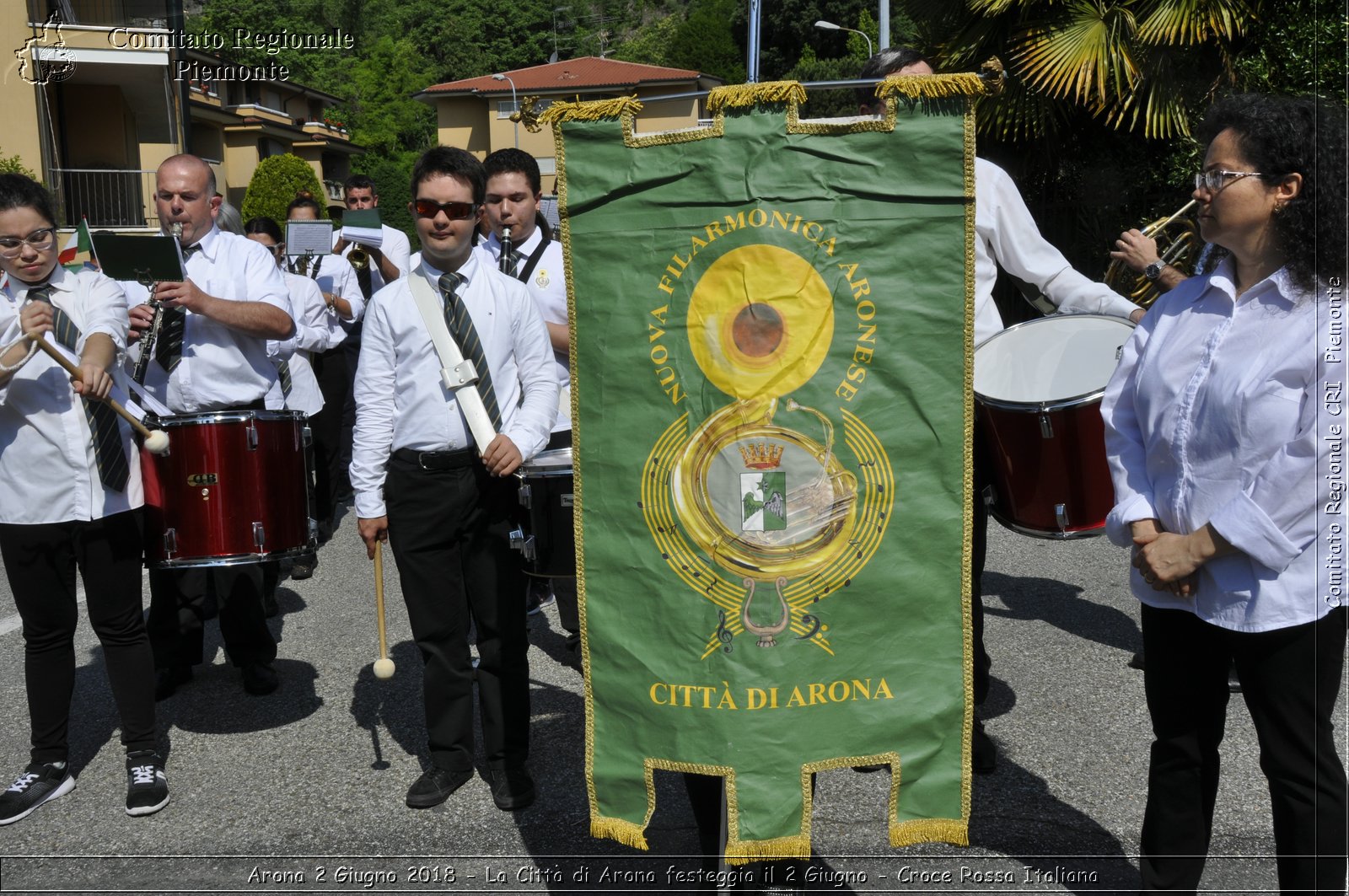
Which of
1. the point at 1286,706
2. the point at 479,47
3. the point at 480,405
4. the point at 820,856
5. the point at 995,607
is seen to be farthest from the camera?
the point at 479,47

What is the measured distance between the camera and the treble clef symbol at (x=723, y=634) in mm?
2783

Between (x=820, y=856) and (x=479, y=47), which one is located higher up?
(x=479, y=47)

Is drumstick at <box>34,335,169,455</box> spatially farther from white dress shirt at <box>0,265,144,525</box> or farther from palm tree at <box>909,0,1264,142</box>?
palm tree at <box>909,0,1264,142</box>

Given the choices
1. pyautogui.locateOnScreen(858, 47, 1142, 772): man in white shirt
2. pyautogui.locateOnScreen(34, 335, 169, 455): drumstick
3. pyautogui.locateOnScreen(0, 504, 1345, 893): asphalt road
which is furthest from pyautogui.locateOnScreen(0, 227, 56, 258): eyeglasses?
pyautogui.locateOnScreen(858, 47, 1142, 772): man in white shirt

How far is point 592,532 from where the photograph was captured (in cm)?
290

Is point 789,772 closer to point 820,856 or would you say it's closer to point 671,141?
point 820,856

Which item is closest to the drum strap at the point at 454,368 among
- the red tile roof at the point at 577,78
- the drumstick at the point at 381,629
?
the drumstick at the point at 381,629

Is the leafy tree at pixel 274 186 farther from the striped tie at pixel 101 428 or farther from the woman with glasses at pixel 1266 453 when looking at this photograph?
the woman with glasses at pixel 1266 453

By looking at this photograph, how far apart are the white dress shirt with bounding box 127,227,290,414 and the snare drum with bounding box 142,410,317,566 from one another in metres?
0.55

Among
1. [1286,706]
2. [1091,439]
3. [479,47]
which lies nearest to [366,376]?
[1091,439]

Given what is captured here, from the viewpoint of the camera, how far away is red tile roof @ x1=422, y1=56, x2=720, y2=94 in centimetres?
5992

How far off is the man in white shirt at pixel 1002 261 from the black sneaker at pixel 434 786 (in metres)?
1.82

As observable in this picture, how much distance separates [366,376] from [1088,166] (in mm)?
10462

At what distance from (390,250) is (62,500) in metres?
4.84
